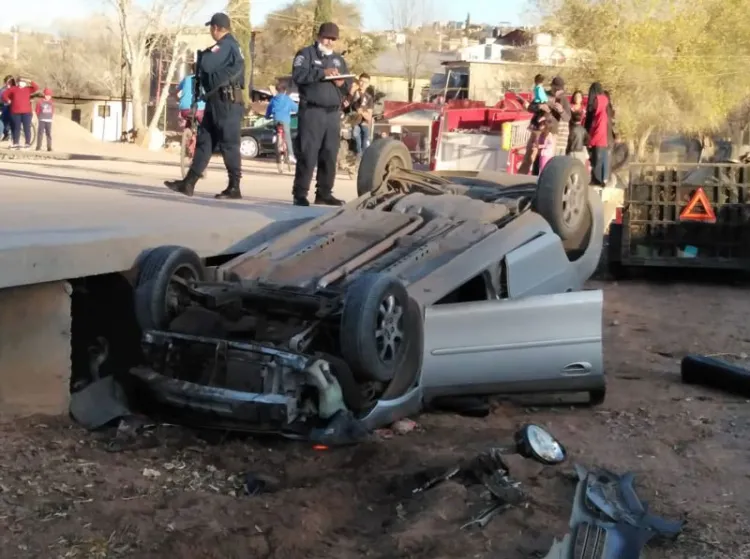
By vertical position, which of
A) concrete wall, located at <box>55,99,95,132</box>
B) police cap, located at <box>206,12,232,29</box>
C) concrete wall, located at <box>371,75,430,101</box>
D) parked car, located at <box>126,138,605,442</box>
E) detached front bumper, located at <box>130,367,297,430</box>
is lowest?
detached front bumper, located at <box>130,367,297,430</box>

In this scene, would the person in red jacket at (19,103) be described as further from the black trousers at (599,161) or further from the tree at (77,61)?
the tree at (77,61)

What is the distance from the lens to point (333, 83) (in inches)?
338

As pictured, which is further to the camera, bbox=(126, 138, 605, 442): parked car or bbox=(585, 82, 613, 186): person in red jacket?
bbox=(585, 82, 613, 186): person in red jacket

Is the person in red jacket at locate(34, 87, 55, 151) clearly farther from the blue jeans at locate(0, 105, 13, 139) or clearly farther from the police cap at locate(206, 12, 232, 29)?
the police cap at locate(206, 12, 232, 29)

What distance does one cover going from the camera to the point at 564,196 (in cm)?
668

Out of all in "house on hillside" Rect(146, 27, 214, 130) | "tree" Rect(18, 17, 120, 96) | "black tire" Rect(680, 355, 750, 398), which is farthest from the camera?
"tree" Rect(18, 17, 120, 96)

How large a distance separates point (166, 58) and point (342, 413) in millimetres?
38654

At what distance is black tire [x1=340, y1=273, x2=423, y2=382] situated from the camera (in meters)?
4.72

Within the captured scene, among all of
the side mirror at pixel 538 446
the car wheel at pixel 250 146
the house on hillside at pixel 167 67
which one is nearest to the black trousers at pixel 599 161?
the side mirror at pixel 538 446

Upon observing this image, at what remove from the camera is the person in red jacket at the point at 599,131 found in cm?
1352

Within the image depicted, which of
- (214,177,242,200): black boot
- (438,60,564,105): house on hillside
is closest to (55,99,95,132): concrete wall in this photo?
(438,60,564,105): house on hillside

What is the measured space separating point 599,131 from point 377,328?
9.46 meters

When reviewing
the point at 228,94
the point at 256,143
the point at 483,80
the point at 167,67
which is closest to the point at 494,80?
the point at 483,80

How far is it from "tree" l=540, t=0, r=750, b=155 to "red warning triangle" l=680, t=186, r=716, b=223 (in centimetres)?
1849
